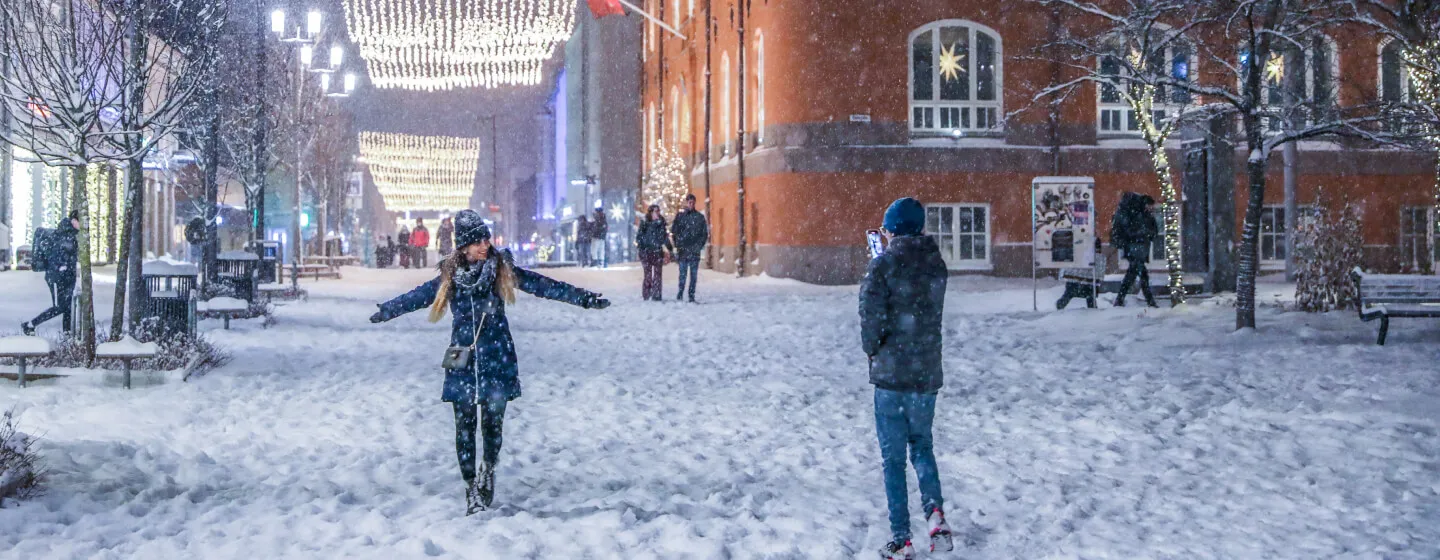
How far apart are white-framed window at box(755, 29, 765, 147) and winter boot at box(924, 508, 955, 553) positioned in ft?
88.8

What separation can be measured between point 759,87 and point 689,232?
1182 cm

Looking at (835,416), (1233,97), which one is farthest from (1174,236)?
(835,416)

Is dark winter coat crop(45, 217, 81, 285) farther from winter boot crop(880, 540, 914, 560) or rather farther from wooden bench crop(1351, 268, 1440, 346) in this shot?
wooden bench crop(1351, 268, 1440, 346)

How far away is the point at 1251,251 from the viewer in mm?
14977

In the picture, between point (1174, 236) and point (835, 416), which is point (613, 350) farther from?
point (1174, 236)

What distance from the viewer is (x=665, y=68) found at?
4866 centimetres

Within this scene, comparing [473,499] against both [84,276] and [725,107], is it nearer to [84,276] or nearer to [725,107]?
[84,276]

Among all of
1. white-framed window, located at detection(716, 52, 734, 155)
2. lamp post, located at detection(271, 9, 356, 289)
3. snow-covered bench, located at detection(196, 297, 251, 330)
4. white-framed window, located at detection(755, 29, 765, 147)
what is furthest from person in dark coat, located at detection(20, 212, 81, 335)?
white-framed window, located at detection(716, 52, 734, 155)

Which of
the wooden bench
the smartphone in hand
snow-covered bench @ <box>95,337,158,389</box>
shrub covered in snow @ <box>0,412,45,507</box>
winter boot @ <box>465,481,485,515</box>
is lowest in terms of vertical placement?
winter boot @ <box>465,481,485,515</box>

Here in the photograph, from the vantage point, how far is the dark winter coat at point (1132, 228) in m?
19.0

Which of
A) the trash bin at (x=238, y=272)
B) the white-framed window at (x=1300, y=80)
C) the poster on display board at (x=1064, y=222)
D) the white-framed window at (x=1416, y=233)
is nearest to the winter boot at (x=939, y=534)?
the white-framed window at (x=1300, y=80)

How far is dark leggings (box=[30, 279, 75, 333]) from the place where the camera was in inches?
610

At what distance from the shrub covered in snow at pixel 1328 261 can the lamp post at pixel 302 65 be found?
55.4ft

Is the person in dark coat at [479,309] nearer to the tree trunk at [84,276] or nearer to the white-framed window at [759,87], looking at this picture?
the tree trunk at [84,276]
